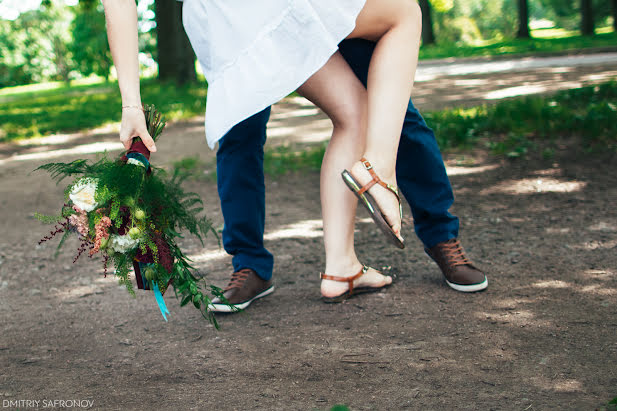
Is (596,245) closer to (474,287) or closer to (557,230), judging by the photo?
(557,230)

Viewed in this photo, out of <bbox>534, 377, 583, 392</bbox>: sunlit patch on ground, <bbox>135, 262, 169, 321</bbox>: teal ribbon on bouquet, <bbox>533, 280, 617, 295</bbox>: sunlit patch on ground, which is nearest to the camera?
<bbox>534, 377, 583, 392</bbox>: sunlit patch on ground

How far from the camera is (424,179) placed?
2654 millimetres

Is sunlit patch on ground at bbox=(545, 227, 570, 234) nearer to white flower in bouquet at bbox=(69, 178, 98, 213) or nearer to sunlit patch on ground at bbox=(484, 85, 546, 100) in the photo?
white flower in bouquet at bbox=(69, 178, 98, 213)

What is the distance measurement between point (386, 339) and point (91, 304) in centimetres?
143

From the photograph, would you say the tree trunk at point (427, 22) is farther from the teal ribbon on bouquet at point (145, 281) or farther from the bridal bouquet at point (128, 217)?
the teal ribbon on bouquet at point (145, 281)

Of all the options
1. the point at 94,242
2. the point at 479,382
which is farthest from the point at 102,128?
the point at 479,382

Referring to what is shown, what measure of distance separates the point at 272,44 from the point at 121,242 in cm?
86

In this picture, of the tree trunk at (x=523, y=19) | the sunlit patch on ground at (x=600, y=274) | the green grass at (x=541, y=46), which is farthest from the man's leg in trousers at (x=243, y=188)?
the tree trunk at (x=523, y=19)

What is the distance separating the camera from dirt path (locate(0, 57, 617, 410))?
182 cm

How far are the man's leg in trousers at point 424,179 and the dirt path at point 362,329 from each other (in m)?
0.26

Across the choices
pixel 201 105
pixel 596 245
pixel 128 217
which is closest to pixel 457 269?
pixel 596 245

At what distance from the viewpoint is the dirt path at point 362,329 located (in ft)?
5.96

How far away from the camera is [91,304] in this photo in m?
2.80

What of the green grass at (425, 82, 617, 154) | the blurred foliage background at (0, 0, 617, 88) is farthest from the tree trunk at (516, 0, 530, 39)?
the green grass at (425, 82, 617, 154)
